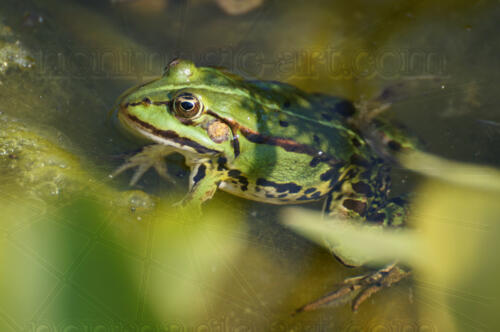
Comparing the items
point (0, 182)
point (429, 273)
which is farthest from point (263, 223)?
point (0, 182)

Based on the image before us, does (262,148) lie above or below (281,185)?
above

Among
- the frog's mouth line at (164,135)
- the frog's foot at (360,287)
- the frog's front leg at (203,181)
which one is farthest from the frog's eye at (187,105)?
the frog's foot at (360,287)

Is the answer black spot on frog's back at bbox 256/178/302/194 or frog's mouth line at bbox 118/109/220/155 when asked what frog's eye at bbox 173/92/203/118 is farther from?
black spot on frog's back at bbox 256/178/302/194

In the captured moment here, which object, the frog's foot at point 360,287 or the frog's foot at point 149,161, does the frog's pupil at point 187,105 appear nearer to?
the frog's foot at point 149,161

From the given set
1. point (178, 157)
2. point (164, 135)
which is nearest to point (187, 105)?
point (164, 135)

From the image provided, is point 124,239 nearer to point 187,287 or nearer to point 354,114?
point 187,287

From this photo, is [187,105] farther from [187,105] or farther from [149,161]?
[149,161]
